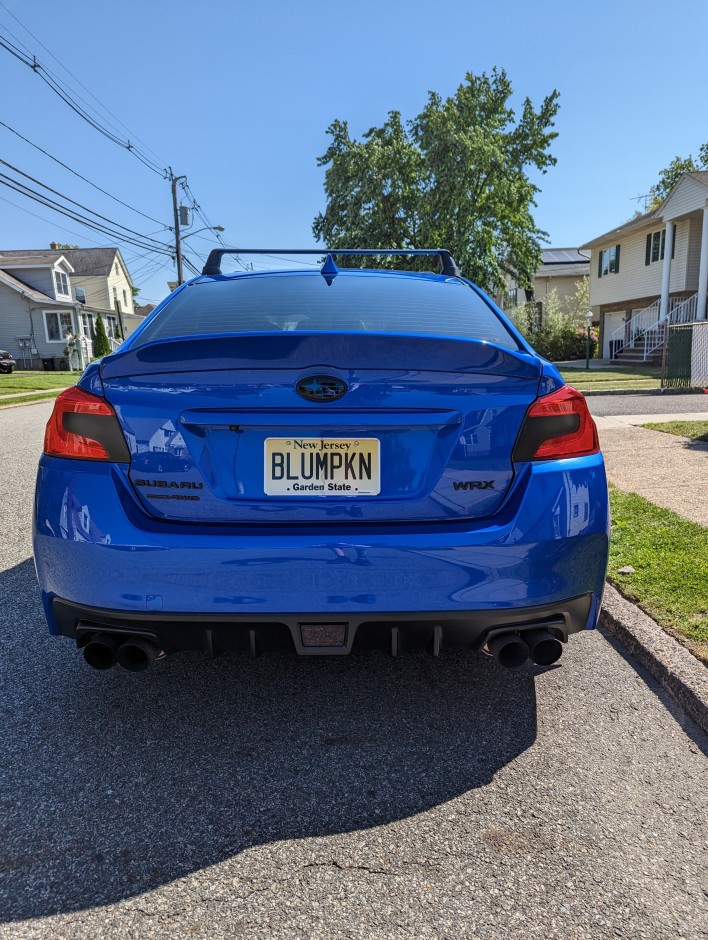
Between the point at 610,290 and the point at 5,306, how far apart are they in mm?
38487

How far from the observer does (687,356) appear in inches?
669

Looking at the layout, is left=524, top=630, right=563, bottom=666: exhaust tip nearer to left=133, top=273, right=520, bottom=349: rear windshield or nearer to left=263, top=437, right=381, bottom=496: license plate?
left=263, top=437, right=381, bottom=496: license plate

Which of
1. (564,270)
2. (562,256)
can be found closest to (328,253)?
(564,270)

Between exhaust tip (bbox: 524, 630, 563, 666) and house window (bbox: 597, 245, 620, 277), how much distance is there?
36.1 metres

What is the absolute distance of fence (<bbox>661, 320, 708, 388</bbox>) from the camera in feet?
54.8

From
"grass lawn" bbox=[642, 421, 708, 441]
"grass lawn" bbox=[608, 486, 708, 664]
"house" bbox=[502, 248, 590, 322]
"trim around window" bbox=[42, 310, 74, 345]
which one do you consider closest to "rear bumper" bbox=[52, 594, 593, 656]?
"grass lawn" bbox=[608, 486, 708, 664]

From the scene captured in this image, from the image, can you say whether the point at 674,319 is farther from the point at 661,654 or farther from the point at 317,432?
the point at 317,432

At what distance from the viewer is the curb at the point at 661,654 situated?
9.02 feet

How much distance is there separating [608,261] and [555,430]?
121 ft

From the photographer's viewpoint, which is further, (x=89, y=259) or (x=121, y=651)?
(x=89, y=259)

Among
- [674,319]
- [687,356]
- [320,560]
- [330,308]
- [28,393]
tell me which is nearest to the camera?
[320,560]

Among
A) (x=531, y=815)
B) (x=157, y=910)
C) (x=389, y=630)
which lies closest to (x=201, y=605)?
(x=389, y=630)

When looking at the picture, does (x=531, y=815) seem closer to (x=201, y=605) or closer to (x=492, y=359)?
(x=201, y=605)

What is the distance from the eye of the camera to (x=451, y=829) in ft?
6.88
